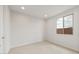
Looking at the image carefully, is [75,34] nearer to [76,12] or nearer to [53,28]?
[76,12]

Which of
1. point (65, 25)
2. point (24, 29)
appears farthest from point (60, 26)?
point (24, 29)

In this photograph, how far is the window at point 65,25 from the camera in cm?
398

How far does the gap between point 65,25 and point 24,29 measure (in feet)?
7.99

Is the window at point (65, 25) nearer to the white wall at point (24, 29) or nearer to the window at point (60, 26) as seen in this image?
the window at point (60, 26)

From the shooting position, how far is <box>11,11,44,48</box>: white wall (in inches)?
164

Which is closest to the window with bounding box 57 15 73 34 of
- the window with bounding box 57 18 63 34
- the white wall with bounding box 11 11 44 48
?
the window with bounding box 57 18 63 34

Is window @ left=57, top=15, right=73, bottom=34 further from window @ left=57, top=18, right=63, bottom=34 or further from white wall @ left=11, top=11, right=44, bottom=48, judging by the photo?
white wall @ left=11, top=11, right=44, bottom=48

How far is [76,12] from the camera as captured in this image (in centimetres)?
350

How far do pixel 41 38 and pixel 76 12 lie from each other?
3.63m

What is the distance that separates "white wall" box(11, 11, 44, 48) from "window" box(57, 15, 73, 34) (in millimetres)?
1732

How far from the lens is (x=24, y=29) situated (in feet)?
15.9

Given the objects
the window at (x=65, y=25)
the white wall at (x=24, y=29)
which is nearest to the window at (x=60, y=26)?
the window at (x=65, y=25)

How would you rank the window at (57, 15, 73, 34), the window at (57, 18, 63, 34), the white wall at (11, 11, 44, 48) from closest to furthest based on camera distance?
the window at (57, 15, 73, 34), the white wall at (11, 11, 44, 48), the window at (57, 18, 63, 34)
